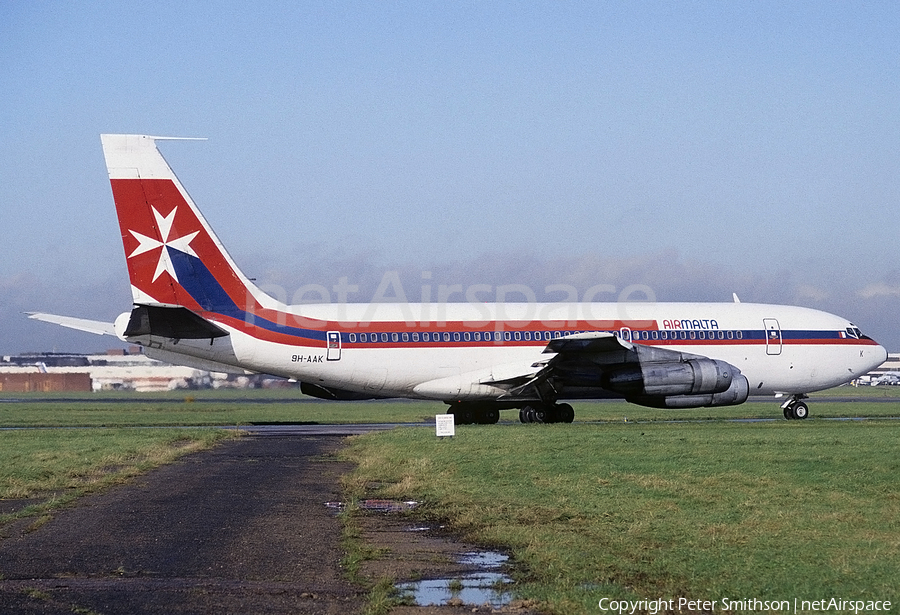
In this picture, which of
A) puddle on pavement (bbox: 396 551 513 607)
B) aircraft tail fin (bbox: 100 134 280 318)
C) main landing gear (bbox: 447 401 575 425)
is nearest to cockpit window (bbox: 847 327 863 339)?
main landing gear (bbox: 447 401 575 425)

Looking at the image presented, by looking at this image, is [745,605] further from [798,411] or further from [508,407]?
[798,411]

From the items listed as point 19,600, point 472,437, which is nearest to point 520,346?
point 472,437

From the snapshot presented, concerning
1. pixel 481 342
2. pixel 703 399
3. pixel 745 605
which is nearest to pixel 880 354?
pixel 703 399

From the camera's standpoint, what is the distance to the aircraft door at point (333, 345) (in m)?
33.4

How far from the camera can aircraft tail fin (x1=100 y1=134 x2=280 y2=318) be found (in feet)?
102

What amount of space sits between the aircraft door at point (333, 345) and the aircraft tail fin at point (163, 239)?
279 cm

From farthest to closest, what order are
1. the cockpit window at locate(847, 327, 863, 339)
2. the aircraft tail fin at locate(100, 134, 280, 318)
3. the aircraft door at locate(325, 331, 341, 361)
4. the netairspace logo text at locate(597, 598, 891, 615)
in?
the cockpit window at locate(847, 327, 863, 339), the aircraft door at locate(325, 331, 341, 361), the aircraft tail fin at locate(100, 134, 280, 318), the netairspace logo text at locate(597, 598, 891, 615)

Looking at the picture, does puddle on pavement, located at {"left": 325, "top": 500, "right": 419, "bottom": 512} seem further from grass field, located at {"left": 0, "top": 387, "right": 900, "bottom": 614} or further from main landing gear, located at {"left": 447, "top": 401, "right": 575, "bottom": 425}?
main landing gear, located at {"left": 447, "top": 401, "right": 575, "bottom": 425}

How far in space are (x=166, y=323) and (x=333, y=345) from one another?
5151 millimetres

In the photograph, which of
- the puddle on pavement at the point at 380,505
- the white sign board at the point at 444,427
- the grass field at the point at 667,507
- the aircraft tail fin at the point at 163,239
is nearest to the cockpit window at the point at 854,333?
the grass field at the point at 667,507

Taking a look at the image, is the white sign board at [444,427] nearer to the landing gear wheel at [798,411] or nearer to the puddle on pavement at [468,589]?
the puddle on pavement at [468,589]

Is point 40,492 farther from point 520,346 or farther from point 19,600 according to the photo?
point 520,346

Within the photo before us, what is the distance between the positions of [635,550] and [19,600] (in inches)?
249

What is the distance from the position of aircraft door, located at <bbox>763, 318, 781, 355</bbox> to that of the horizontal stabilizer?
63.1 feet
